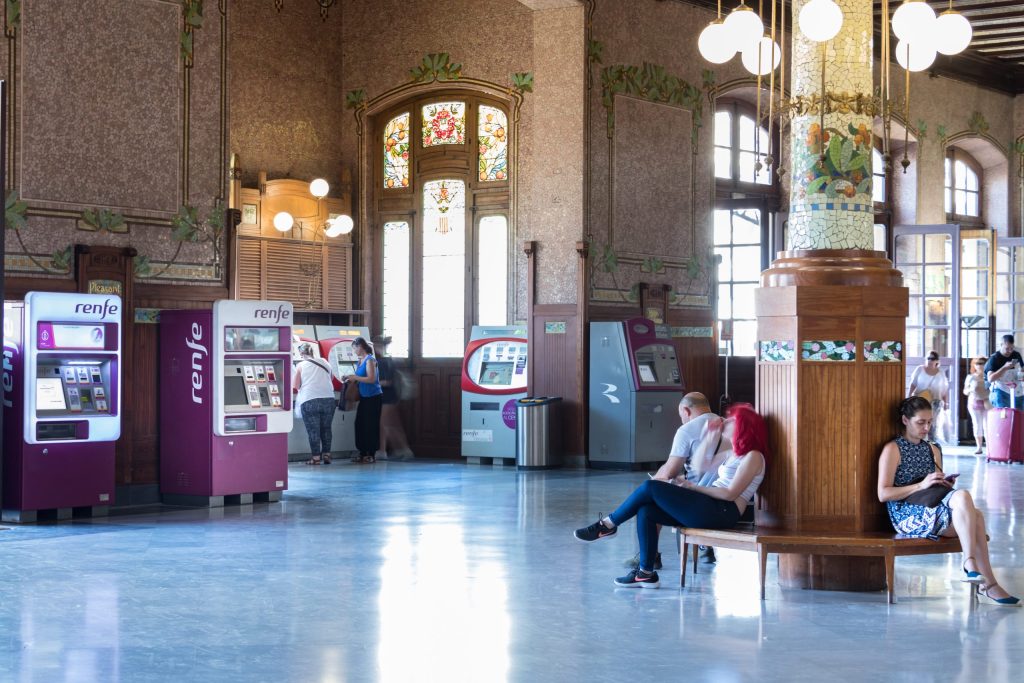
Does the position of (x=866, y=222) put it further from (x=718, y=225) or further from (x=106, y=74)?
(x=718, y=225)

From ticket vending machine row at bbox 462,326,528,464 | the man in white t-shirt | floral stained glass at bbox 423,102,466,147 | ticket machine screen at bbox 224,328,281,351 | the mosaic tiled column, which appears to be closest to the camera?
the mosaic tiled column

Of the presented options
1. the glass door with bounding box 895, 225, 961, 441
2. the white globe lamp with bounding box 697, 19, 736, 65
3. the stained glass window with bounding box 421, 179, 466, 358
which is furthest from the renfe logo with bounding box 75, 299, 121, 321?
the glass door with bounding box 895, 225, 961, 441

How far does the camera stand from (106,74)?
10133 mm

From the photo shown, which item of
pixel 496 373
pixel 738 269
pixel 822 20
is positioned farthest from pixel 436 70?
pixel 822 20

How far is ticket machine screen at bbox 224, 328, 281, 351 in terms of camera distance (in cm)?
1019

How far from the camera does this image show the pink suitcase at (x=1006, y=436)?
1488 centimetres

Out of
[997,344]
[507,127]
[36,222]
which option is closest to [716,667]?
[36,222]

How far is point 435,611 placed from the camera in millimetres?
6047

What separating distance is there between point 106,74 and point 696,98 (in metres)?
7.32

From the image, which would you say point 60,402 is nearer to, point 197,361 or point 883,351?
point 197,361

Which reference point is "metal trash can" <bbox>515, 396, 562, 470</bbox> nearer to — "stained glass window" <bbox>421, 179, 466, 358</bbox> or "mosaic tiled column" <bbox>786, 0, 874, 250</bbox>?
"stained glass window" <bbox>421, 179, 466, 358</bbox>

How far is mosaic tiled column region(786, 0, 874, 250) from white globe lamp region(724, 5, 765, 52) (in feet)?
5.87

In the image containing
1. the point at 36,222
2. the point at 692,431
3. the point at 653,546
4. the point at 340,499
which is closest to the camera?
the point at 653,546

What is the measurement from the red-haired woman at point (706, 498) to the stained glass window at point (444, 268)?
861 cm
